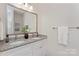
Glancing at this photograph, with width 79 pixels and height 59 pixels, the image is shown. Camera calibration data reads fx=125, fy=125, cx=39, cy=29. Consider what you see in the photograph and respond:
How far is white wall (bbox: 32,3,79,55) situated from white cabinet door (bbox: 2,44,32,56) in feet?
1.34

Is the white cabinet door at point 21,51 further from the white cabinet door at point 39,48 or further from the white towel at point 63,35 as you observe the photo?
the white towel at point 63,35

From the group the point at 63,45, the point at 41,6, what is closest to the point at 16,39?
the point at 41,6

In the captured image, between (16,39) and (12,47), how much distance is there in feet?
1.13

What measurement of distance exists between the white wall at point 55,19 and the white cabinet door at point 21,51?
1.34 ft

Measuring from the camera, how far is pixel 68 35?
2.42m

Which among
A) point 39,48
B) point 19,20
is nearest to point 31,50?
point 39,48

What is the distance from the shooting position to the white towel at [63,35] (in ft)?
7.79

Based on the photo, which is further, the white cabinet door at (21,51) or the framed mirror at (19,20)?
the framed mirror at (19,20)

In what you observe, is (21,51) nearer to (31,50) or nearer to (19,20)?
(31,50)

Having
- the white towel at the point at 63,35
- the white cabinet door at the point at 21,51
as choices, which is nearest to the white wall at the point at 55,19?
the white towel at the point at 63,35

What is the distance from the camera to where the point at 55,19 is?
91.4 inches

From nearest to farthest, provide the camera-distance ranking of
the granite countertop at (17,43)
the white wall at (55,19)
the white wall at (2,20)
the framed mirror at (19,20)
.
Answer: the granite countertop at (17,43) → the white wall at (2,20) → the framed mirror at (19,20) → the white wall at (55,19)

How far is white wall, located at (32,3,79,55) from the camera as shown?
2293 mm

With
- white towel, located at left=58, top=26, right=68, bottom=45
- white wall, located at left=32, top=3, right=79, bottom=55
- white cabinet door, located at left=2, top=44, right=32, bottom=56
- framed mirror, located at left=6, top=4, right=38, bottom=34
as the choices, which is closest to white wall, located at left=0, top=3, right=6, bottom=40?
framed mirror, located at left=6, top=4, right=38, bottom=34
